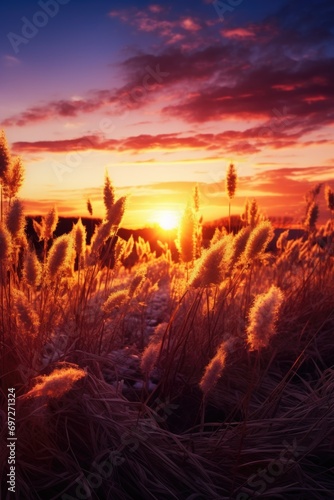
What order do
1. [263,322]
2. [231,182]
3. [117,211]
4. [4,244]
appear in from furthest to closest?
1. [231,182]
2. [117,211]
3. [4,244]
4. [263,322]

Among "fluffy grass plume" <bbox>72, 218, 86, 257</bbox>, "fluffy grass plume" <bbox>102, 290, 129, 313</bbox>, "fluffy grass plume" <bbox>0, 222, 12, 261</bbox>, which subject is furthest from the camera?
"fluffy grass plume" <bbox>72, 218, 86, 257</bbox>

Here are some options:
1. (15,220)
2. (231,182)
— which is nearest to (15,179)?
(15,220)

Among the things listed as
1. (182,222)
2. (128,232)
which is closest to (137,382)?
(182,222)

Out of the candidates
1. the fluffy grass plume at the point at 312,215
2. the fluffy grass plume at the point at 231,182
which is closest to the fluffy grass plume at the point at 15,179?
the fluffy grass plume at the point at 231,182

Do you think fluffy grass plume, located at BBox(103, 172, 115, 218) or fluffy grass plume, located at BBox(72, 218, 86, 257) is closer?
fluffy grass plume, located at BBox(103, 172, 115, 218)

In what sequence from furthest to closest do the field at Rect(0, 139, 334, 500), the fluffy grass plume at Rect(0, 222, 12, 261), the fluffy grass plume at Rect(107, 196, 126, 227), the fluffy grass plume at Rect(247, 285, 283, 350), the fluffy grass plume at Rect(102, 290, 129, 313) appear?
the fluffy grass plume at Rect(107, 196, 126, 227), the fluffy grass plume at Rect(102, 290, 129, 313), the fluffy grass plume at Rect(0, 222, 12, 261), the field at Rect(0, 139, 334, 500), the fluffy grass plume at Rect(247, 285, 283, 350)

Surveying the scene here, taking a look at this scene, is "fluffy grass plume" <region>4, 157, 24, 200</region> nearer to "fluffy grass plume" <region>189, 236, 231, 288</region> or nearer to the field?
the field

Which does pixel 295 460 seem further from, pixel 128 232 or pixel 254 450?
pixel 128 232

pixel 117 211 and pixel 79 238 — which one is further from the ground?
pixel 117 211

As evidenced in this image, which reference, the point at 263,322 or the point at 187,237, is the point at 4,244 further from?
the point at 263,322

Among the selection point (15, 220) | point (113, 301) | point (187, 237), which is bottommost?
point (113, 301)

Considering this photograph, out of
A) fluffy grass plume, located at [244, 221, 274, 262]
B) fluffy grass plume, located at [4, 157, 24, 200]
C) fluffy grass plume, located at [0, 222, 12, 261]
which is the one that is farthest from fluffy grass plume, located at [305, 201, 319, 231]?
fluffy grass plume, located at [0, 222, 12, 261]

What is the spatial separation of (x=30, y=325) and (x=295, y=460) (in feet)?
4.13

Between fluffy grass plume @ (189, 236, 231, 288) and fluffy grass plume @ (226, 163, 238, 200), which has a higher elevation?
fluffy grass plume @ (226, 163, 238, 200)
